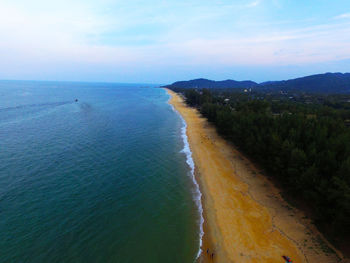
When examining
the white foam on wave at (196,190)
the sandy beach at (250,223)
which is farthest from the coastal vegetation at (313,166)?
the white foam on wave at (196,190)

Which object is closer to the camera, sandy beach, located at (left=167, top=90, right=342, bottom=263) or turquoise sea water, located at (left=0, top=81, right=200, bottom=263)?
sandy beach, located at (left=167, top=90, right=342, bottom=263)

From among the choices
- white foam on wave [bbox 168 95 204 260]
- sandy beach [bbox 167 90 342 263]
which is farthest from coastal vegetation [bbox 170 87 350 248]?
white foam on wave [bbox 168 95 204 260]

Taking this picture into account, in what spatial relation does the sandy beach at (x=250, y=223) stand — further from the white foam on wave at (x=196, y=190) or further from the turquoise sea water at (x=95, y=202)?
the turquoise sea water at (x=95, y=202)

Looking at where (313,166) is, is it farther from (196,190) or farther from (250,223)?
(196,190)

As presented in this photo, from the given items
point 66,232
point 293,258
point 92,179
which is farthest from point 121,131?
point 293,258

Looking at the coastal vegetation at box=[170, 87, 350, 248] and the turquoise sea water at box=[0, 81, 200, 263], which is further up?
the coastal vegetation at box=[170, 87, 350, 248]

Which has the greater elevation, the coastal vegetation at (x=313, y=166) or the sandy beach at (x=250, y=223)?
the coastal vegetation at (x=313, y=166)

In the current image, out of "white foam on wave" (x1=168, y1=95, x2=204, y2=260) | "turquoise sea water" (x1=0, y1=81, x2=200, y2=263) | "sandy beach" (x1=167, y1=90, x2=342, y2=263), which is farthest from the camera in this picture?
"white foam on wave" (x1=168, y1=95, x2=204, y2=260)

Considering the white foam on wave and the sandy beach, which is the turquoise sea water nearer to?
the white foam on wave
